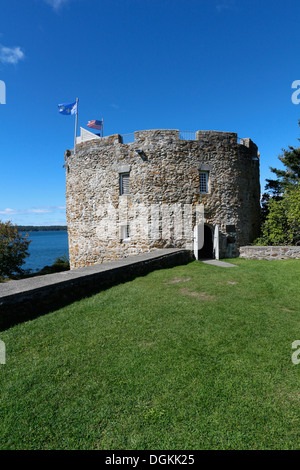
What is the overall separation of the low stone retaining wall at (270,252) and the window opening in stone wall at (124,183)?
852 centimetres

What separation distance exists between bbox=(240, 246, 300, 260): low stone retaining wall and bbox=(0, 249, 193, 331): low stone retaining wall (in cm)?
889

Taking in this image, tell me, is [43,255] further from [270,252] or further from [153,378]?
[153,378]

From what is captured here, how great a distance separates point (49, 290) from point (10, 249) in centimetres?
1715

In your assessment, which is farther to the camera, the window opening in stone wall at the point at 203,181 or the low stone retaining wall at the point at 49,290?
the window opening in stone wall at the point at 203,181

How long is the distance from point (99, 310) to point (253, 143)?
17060mm

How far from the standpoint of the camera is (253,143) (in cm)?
1705

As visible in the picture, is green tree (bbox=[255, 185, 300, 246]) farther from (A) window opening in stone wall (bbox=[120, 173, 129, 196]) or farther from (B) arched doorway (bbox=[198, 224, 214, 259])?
(A) window opening in stone wall (bbox=[120, 173, 129, 196])

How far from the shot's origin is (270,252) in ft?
44.5

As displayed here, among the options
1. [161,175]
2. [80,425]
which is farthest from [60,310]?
[161,175]

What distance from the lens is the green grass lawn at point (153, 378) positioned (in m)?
2.40

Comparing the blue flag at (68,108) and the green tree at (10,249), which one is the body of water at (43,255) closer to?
the green tree at (10,249)

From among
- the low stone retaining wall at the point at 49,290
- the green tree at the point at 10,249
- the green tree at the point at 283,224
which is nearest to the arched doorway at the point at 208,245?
the green tree at the point at 283,224

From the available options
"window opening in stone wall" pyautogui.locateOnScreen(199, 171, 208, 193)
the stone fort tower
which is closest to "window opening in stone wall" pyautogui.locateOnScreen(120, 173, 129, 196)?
the stone fort tower

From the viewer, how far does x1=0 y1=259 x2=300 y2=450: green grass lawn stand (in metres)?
2.40
